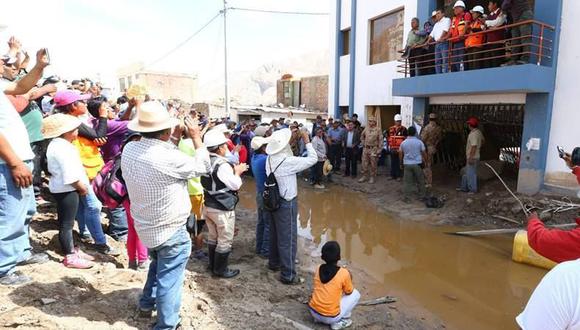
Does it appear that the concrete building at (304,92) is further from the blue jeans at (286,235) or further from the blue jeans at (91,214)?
the blue jeans at (91,214)

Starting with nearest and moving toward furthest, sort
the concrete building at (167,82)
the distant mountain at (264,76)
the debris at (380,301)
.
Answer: the debris at (380,301)
the concrete building at (167,82)
the distant mountain at (264,76)

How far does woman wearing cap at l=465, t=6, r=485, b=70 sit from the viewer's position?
7993 mm

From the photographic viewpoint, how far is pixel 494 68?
7.48 meters

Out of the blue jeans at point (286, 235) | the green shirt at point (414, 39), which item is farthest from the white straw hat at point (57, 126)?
the green shirt at point (414, 39)

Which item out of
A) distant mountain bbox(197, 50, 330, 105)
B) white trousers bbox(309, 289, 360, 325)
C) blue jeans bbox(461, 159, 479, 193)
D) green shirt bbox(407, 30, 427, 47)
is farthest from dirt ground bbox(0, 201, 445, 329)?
distant mountain bbox(197, 50, 330, 105)

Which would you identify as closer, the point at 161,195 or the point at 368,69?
the point at 161,195

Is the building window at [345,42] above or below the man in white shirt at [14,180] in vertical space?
above

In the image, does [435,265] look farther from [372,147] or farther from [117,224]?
[372,147]

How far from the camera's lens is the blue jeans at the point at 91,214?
3.96 metres

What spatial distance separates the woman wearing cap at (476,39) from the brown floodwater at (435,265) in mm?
3962

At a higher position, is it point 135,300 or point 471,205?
point 135,300

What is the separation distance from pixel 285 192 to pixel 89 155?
2274 mm

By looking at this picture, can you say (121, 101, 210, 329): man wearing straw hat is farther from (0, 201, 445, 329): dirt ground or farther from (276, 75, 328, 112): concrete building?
(276, 75, 328, 112): concrete building

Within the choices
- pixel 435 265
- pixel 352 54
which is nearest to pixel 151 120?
pixel 435 265
